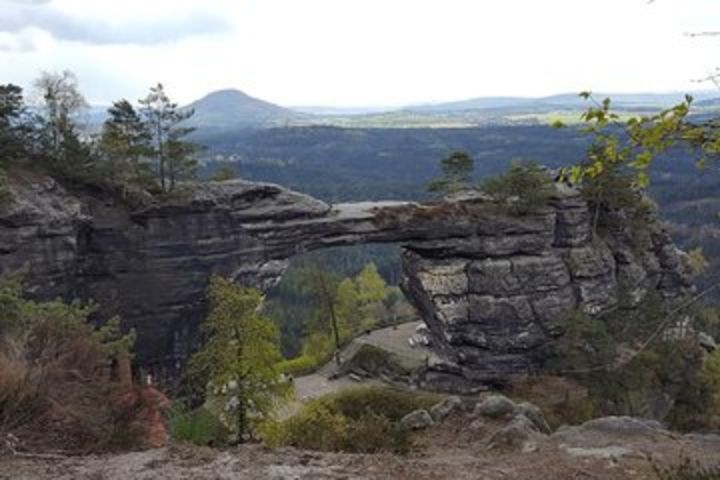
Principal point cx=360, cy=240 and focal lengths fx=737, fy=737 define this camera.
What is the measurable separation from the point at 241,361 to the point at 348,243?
1925 centimetres

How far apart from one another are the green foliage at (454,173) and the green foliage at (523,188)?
15.2 ft

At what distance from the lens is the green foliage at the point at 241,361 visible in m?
20.0

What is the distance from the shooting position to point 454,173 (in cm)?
4631

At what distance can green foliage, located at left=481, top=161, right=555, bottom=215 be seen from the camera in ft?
130

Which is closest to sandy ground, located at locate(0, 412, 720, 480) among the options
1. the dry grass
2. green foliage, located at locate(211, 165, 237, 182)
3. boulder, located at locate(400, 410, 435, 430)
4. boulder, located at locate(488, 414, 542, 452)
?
boulder, located at locate(488, 414, 542, 452)

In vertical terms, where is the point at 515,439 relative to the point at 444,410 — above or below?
above

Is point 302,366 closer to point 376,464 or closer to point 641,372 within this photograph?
point 641,372

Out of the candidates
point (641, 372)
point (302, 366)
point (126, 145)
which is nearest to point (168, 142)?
point (126, 145)

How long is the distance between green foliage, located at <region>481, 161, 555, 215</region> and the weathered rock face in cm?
69

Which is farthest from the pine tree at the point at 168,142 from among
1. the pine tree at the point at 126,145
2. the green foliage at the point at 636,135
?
the green foliage at the point at 636,135

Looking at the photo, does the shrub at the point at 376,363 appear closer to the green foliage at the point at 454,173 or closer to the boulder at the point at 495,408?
the green foliage at the point at 454,173

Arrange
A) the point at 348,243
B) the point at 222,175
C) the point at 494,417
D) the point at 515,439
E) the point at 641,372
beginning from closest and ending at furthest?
the point at 515,439
the point at 494,417
the point at 641,372
the point at 348,243
the point at 222,175

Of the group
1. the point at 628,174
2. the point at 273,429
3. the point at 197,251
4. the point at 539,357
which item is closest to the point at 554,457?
the point at 273,429

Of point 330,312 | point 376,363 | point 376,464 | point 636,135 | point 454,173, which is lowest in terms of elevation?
point 376,363
